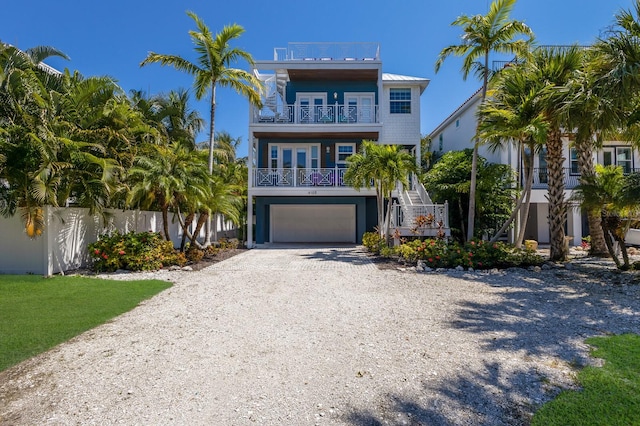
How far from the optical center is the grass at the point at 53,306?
4561 mm

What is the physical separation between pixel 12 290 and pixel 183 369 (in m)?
6.31

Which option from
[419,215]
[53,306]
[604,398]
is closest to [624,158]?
[419,215]

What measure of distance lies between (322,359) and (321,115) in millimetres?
16210

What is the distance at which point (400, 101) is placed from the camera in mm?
19938

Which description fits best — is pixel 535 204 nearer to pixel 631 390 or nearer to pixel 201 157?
pixel 201 157

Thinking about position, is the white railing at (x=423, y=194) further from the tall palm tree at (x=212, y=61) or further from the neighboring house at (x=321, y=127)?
the tall palm tree at (x=212, y=61)

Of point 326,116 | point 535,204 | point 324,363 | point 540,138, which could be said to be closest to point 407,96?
point 326,116

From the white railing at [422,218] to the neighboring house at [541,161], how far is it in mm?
4707

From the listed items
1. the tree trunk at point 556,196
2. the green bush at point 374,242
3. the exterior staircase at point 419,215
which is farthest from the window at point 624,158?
the green bush at point 374,242

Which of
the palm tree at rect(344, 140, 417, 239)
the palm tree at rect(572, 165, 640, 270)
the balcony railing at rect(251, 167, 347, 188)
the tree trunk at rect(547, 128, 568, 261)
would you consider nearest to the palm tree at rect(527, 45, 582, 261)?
the tree trunk at rect(547, 128, 568, 261)

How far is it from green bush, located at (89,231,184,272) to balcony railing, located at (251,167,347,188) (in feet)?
26.1

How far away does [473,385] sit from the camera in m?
3.46

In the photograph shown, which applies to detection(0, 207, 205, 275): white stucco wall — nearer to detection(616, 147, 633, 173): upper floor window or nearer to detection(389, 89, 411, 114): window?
detection(389, 89, 411, 114): window

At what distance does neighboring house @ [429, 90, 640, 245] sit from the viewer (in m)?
17.8
